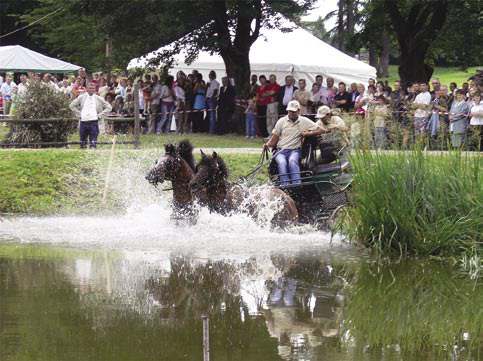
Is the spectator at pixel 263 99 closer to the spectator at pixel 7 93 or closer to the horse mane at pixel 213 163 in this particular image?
the spectator at pixel 7 93

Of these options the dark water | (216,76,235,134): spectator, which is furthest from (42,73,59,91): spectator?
the dark water

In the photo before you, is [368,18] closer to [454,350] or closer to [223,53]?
[223,53]

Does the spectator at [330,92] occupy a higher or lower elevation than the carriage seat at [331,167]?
higher

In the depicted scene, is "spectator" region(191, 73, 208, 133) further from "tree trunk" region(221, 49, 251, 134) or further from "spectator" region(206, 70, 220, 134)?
"tree trunk" region(221, 49, 251, 134)

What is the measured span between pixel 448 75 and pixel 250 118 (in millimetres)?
34555

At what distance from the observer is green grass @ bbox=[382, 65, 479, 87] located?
55.4 meters

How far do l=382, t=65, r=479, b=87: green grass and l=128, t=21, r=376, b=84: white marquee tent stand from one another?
74.4 ft

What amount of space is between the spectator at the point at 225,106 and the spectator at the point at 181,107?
0.92 m

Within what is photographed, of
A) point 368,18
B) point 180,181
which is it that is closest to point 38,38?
point 368,18

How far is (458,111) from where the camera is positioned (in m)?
21.5

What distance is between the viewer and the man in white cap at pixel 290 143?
50.9 ft

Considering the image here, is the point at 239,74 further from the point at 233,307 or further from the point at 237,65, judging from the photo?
the point at 233,307

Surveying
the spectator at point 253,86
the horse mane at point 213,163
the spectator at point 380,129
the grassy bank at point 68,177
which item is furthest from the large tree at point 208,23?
the horse mane at point 213,163

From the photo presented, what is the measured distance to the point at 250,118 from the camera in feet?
89.5
